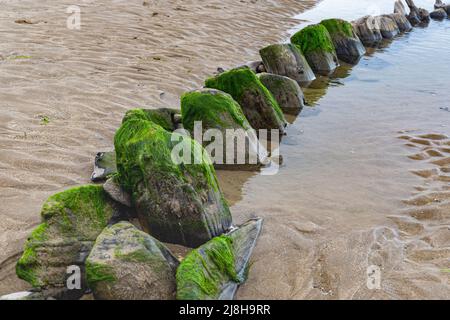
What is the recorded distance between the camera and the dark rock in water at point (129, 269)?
3.23 m

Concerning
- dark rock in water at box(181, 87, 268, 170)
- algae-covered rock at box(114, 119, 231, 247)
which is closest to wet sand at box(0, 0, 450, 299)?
dark rock in water at box(181, 87, 268, 170)

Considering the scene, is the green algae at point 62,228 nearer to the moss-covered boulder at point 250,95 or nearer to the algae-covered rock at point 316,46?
the moss-covered boulder at point 250,95

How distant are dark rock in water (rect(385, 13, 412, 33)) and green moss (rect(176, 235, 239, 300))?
614 inches

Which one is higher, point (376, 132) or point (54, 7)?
Answer: point (54, 7)

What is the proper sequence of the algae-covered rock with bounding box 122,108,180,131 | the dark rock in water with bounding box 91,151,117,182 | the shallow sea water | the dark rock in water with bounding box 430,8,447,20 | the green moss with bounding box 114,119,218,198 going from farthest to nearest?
the dark rock in water with bounding box 430,8,447,20 → the algae-covered rock with bounding box 122,108,180,131 → the dark rock in water with bounding box 91,151,117,182 → the green moss with bounding box 114,119,218,198 → the shallow sea water

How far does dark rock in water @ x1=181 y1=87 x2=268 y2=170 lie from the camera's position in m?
5.71

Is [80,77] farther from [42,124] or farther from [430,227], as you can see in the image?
[430,227]

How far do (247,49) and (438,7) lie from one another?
1424 cm

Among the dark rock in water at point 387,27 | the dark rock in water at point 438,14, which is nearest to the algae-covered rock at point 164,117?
the dark rock in water at point 387,27

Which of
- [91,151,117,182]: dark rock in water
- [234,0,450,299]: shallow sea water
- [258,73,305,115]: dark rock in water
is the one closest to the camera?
[234,0,450,299]: shallow sea water

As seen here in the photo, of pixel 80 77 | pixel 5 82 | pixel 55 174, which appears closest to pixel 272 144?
pixel 55 174

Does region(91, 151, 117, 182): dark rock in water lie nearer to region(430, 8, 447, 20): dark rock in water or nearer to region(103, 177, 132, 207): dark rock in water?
region(103, 177, 132, 207): dark rock in water

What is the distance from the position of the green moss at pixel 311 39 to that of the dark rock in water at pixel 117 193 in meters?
7.53

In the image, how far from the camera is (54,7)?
12258 millimetres
